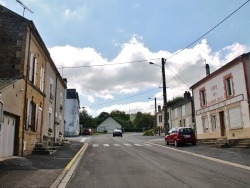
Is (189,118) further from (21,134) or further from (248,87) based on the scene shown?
(21,134)

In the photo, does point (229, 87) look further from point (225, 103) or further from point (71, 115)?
point (71, 115)

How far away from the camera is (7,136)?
14875 mm

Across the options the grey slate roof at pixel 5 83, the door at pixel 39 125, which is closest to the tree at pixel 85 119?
the door at pixel 39 125

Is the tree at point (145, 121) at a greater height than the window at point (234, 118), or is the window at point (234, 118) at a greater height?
the tree at point (145, 121)

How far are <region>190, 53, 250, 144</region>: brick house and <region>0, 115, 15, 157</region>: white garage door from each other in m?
15.4

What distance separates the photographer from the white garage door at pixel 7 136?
14.1 metres

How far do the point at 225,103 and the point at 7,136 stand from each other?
57.6ft

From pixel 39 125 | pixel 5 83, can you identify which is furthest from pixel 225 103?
pixel 5 83

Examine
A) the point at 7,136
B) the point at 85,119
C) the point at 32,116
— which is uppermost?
the point at 85,119

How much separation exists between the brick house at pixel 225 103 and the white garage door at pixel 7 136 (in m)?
15.4

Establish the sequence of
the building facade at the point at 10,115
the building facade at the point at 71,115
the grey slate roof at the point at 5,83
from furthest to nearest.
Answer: the building facade at the point at 71,115 → the grey slate roof at the point at 5,83 → the building facade at the point at 10,115

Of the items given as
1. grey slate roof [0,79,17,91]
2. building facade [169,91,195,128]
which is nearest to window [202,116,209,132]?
building facade [169,91,195,128]

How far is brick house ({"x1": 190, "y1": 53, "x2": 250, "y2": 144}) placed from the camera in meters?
22.7

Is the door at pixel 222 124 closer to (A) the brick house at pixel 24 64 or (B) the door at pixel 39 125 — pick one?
(B) the door at pixel 39 125
